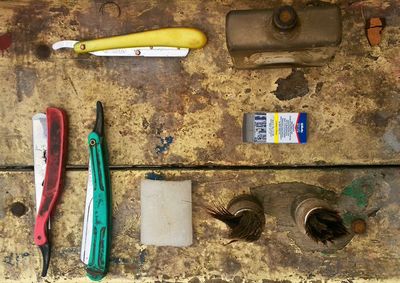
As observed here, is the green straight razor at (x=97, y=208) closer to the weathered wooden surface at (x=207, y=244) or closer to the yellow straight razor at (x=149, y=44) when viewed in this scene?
the weathered wooden surface at (x=207, y=244)

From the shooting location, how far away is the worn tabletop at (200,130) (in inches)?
53.5

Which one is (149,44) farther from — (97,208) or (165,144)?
(97,208)

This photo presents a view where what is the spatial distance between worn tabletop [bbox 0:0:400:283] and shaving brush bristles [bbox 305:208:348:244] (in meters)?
0.16

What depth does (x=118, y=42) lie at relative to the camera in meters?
1.35

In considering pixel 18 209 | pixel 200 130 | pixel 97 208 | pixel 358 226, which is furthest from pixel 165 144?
pixel 358 226

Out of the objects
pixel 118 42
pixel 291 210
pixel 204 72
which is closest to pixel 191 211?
pixel 291 210

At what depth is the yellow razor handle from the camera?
4.39ft

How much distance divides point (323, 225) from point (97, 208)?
24.2 inches

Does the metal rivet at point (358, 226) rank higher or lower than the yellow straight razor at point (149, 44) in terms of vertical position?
lower

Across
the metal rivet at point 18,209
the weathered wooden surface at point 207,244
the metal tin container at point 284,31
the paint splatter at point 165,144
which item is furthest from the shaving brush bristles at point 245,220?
the metal rivet at point 18,209

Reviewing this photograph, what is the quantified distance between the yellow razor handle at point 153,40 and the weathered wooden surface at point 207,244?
1.17 feet

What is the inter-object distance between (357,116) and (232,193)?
41 cm

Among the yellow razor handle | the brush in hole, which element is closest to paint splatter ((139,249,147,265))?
the brush in hole

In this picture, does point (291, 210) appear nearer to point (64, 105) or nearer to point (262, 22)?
point (262, 22)
